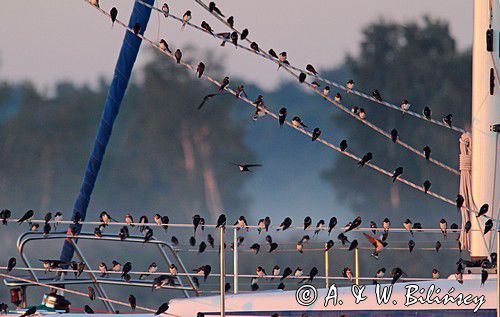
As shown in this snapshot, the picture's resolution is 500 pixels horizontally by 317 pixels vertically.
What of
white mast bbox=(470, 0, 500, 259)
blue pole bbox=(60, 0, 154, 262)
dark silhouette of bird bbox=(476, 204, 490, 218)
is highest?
blue pole bbox=(60, 0, 154, 262)

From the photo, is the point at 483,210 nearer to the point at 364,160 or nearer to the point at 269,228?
the point at 364,160

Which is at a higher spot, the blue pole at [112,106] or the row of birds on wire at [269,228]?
the blue pole at [112,106]

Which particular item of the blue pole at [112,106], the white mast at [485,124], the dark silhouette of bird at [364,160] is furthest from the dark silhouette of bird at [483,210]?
the blue pole at [112,106]

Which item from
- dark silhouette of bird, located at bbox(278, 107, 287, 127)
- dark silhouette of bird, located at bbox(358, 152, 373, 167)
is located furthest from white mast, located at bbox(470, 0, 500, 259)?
dark silhouette of bird, located at bbox(278, 107, 287, 127)

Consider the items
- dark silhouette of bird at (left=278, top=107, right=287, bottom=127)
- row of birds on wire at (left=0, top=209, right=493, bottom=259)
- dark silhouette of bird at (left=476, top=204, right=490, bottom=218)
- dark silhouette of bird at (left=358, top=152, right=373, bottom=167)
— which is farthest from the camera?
dark silhouette of bird at (left=278, top=107, right=287, bottom=127)

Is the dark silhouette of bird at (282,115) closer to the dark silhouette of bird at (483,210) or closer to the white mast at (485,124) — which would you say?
the white mast at (485,124)

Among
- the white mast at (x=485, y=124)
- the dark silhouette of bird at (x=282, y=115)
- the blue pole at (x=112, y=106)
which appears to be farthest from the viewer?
the blue pole at (x=112, y=106)

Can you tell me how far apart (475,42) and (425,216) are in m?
33.9

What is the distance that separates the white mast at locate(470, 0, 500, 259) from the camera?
17125mm

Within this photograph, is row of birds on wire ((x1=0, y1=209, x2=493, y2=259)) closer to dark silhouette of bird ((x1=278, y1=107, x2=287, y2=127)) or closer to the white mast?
the white mast

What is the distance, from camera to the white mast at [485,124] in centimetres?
1712

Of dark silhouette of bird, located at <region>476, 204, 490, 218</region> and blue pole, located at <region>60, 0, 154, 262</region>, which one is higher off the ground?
blue pole, located at <region>60, 0, 154, 262</region>

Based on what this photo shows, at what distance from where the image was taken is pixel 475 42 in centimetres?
1764

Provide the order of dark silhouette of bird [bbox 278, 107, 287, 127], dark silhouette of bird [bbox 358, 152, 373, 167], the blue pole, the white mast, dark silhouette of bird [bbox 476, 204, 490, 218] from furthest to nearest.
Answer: the blue pole, dark silhouette of bird [bbox 278, 107, 287, 127], dark silhouette of bird [bbox 358, 152, 373, 167], the white mast, dark silhouette of bird [bbox 476, 204, 490, 218]
